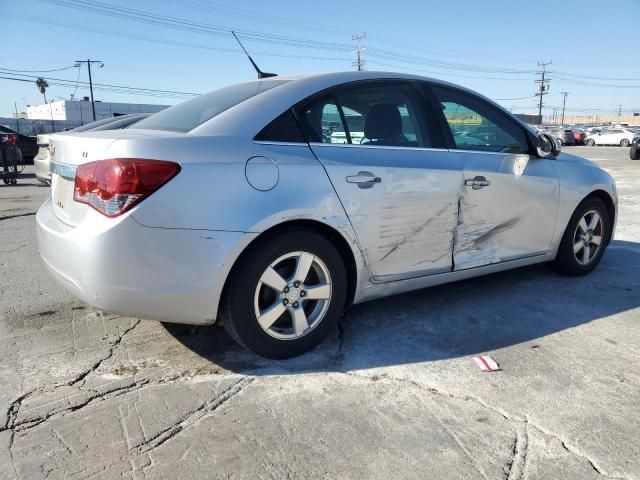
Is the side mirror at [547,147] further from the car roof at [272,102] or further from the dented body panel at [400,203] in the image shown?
the car roof at [272,102]

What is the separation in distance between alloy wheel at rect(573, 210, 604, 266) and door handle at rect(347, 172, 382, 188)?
231 centimetres

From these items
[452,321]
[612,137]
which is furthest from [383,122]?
[612,137]

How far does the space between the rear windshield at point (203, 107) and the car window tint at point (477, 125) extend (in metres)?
1.22

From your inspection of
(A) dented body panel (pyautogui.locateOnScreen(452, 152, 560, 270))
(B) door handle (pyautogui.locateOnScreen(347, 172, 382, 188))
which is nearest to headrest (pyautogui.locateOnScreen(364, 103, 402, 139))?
(B) door handle (pyautogui.locateOnScreen(347, 172, 382, 188))

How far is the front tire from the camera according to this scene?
8.96 feet

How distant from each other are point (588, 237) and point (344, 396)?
10.0 feet

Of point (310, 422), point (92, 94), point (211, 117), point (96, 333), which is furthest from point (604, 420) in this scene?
point (92, 94)

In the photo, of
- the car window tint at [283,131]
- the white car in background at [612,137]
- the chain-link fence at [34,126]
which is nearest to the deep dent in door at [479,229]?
the car window tint at [283,131]

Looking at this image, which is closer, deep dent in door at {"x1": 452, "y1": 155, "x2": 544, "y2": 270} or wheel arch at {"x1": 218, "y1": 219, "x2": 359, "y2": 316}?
wheel arch at {"x1": 218, "y1": 219, "x2": 359, "y2": 316}

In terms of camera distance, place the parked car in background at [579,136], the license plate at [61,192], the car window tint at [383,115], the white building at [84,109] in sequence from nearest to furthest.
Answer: the license plate at [61,192]
the car window tint at [383,115]
the parked car in background at [579,136]
the white building at [84,109]

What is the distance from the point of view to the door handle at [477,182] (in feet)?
11.6

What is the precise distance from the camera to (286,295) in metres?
2.90

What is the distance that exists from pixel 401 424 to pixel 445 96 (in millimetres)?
2299

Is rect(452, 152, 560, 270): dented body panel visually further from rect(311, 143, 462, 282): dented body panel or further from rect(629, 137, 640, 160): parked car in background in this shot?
rect(629, 137, 640, 160): parked car in background
